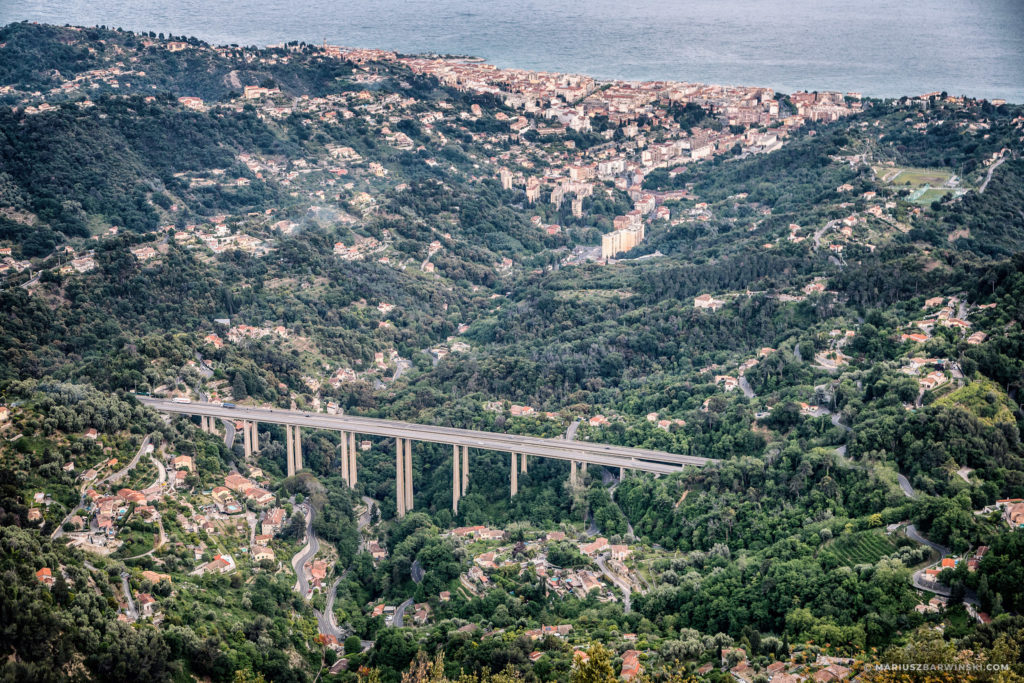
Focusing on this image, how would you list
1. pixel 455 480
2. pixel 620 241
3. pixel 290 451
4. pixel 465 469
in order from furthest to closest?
1. pixel 620 241
2. pixel 290 451
3. pixel 465 469
4. pixel 455 480

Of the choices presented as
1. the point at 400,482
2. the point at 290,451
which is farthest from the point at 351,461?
the point at 290,451

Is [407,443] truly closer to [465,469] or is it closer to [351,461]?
[465,469]

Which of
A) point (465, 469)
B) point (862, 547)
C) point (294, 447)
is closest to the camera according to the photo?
point (862, 547)

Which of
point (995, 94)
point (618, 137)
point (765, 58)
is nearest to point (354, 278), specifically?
point (618, 137)

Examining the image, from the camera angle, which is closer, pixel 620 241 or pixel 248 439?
pixel 248 439

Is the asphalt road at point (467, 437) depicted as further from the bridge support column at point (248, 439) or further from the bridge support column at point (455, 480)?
the bridge support column at point (455, 480)

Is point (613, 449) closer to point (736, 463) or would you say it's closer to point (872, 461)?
point (736, 463)
